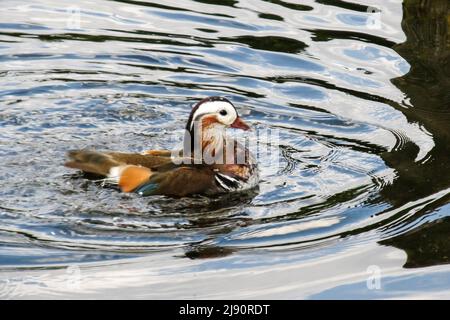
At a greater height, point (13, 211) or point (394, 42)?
point (394, 42)

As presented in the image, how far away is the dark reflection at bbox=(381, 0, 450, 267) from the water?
0.08 ft

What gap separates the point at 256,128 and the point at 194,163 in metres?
1.73

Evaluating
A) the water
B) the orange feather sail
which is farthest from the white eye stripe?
the orange feather sail

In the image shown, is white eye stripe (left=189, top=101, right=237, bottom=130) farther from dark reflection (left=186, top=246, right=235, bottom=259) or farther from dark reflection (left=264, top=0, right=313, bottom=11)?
dark reflection (left=264, top=0, right=313, bottom=11)

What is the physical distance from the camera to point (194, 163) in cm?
1155

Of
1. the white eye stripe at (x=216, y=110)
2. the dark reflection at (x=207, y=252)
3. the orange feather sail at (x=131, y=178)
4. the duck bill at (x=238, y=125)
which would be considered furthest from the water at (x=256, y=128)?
the white eye stripe at (x=216, y=110)

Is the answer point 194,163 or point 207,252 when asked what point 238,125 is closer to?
point 194,163

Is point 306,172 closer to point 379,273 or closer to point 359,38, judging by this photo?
point 379,273

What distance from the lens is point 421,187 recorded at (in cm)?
1119

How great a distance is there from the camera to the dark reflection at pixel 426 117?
9.93 metres

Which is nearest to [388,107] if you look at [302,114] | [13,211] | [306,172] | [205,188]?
[302,114]

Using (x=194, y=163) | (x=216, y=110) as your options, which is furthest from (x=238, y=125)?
(x=194, y=163)

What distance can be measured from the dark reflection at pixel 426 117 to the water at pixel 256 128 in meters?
0.03

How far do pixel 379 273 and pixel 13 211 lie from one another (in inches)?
141
